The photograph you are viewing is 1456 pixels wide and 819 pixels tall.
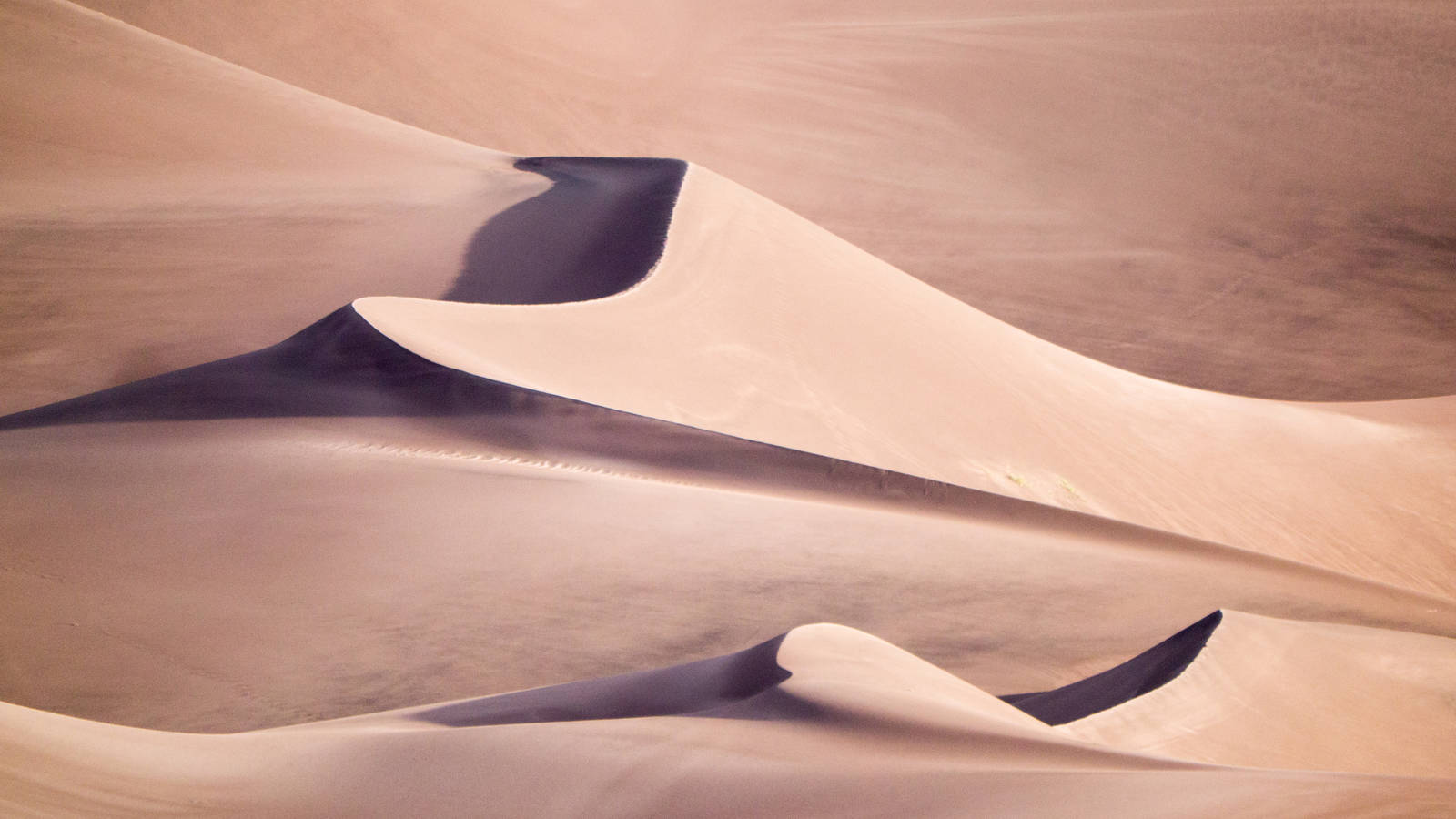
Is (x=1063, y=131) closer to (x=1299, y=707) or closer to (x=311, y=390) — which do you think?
(x=311, y=390)

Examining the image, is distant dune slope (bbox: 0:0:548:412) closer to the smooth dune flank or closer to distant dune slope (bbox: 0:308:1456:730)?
the smooth dune flank

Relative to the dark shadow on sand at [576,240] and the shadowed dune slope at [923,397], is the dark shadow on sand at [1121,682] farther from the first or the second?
the dark shadow on sand at [576,240]

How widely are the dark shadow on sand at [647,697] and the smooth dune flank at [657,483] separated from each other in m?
0.02

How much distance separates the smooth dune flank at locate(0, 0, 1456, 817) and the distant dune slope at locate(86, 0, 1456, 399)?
109 millimetres

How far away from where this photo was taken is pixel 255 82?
1005 centimetres

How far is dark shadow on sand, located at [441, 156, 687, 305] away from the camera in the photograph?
695 cm

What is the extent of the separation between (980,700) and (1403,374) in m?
10.3

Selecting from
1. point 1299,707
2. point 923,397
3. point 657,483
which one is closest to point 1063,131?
point 923,397

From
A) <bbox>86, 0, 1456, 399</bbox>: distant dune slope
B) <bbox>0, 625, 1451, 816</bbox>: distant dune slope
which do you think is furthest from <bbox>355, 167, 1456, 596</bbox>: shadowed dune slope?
<bbox>86, 0, 1456, 399</bbox>: distant dune slope

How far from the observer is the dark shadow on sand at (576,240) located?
695cm

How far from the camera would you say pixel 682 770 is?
6.57 ft

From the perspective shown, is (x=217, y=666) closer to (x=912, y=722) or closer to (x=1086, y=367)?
(x=912, y=722)

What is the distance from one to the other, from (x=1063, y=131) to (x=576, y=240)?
32.2ft

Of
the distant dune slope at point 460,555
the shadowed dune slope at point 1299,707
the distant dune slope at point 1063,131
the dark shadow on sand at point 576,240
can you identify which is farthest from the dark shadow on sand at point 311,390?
the distant dune slope at point 1063,131
